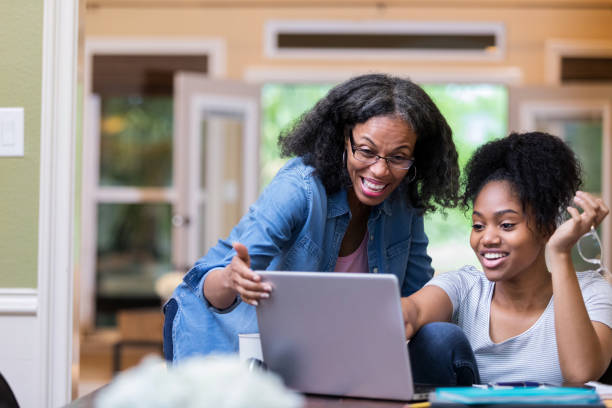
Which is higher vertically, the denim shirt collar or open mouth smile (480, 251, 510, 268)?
the denim shirt collar

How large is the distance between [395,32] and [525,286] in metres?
4.91

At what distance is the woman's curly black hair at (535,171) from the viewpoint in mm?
1665

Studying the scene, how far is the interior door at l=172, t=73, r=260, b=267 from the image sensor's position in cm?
575

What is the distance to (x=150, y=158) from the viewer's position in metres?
7.02

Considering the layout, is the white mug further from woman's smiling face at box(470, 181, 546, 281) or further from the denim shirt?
woman's smiling face at box(470, 181, 546, 281)

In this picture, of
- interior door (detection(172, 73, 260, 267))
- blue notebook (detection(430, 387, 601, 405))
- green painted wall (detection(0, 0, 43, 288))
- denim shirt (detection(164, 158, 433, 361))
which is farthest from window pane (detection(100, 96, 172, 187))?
blue notebook (detection(430, 387, 601, 405))

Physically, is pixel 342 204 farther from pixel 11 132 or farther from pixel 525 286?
pixel 11 132

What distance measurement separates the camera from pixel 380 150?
5.77 feet

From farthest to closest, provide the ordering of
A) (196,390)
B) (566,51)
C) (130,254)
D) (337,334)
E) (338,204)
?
(130,254) → (566,51) → (338,204) → (337,334) → (196,390)

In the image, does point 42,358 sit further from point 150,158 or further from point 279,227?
point 150,158

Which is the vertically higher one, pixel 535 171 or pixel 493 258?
pixel 535 171

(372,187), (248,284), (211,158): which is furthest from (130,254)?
(248,284)

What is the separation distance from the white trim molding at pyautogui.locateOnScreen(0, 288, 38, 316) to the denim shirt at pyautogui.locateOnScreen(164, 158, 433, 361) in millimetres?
435

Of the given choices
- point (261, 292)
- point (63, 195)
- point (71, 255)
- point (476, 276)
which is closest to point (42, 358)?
point (71, 255)
